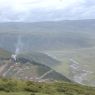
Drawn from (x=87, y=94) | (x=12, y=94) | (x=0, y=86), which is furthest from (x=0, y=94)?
(x=87, y=94)

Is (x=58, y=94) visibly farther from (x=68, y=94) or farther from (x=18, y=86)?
(x=18, y=86)

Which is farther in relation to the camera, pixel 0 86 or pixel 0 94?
pixel 0 86

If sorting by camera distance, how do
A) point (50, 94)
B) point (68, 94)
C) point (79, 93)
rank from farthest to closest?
point (79, 93) < point (68, 94) < point (50, 94)

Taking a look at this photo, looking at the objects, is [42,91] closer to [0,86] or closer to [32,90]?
[32,90]

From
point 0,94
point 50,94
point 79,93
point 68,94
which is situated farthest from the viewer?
point 79,93

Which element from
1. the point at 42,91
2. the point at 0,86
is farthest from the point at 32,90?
the point at 0,86

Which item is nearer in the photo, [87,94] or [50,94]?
[50,94]

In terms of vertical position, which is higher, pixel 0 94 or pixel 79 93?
pixel 0 94

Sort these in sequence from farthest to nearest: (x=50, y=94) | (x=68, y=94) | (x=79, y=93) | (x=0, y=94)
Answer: (x=79, y=93) < (x=68, y=94) < (x=50, y=94) < (x=0, y=94)
